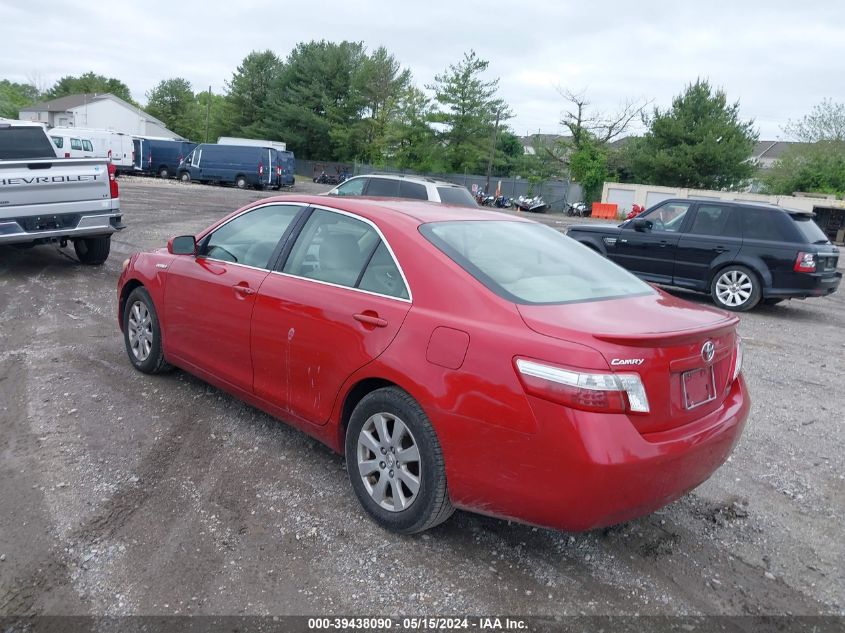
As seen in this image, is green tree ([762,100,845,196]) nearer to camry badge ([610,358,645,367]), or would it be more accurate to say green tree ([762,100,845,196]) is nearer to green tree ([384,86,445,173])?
green tree ([384,86,445,173])

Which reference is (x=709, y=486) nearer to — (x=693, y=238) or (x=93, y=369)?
(x=93, y=369)

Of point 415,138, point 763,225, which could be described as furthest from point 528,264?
point 415,138

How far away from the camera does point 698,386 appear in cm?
311

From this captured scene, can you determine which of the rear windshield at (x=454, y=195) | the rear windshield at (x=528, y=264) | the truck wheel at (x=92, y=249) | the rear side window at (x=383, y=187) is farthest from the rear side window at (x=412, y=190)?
the rear windshield at (x=528, y=264)

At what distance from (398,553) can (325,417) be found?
0.81 metres

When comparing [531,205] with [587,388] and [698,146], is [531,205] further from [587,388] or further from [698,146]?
[587,388]

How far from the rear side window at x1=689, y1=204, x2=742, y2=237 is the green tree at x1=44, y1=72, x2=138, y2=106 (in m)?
115

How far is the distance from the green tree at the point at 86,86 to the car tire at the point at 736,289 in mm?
115203

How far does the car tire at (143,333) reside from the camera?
525 centimetres

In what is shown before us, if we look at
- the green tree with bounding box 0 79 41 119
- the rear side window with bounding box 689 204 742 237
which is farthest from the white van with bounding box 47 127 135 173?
the green tree with bounding box 0 79 41 119

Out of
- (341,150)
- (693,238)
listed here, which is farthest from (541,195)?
(693,238)

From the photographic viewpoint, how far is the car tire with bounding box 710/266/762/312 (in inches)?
404

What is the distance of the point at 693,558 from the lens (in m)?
3.37

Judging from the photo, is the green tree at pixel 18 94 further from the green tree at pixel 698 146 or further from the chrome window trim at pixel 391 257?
the chrome window trim at pixel 391 257
